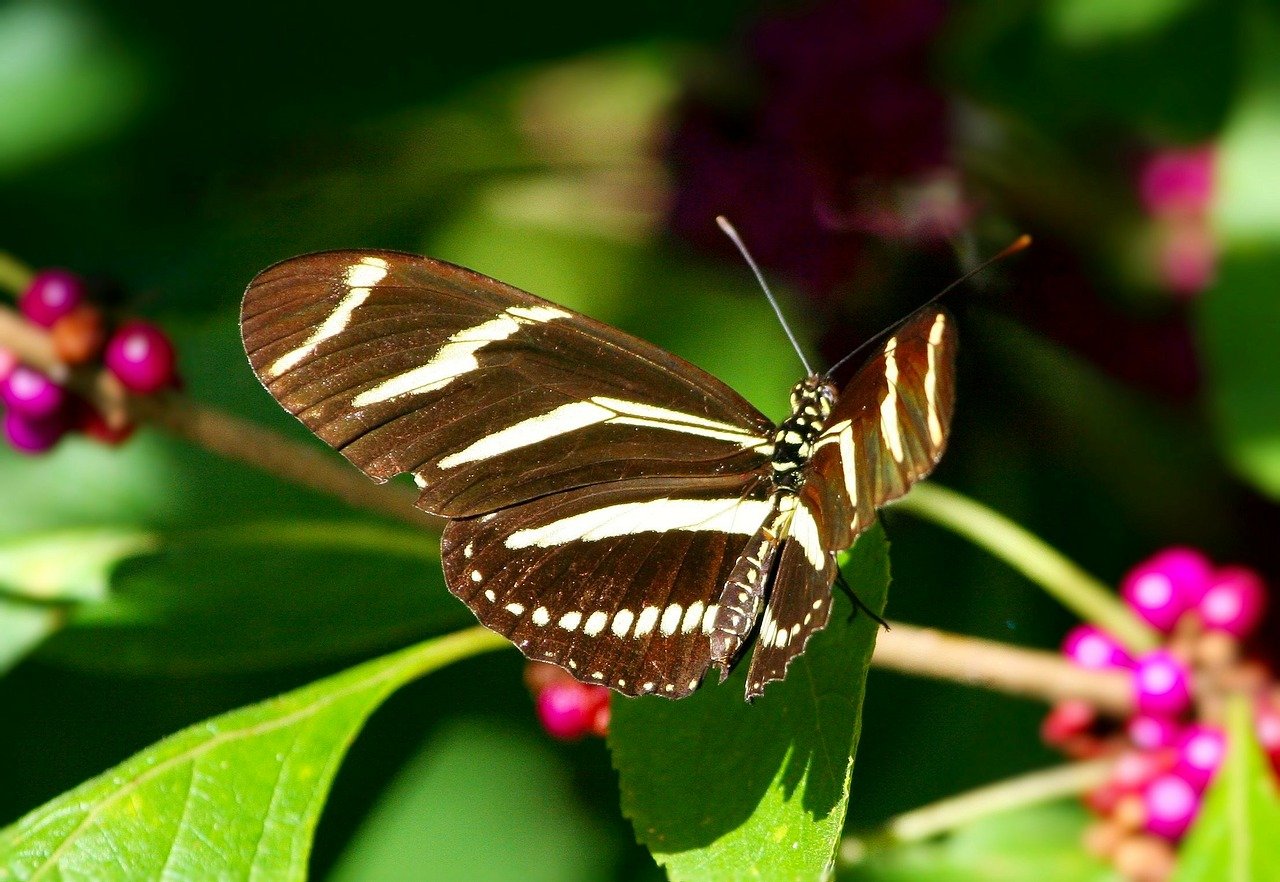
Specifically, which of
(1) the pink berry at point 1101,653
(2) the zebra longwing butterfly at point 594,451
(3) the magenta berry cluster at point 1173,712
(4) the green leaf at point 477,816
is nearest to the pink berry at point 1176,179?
(3) the magenta berry cluster at point 1173,712

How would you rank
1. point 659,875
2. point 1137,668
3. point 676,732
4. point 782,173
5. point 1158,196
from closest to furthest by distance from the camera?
→ point 676,732
point 1137,668
point 659,875
point 782,173
point 1158,196

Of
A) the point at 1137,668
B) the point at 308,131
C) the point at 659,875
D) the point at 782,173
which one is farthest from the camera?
the point at 308,131

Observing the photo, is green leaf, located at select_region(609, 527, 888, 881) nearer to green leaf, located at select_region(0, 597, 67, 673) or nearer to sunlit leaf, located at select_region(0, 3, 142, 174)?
green leaf, located at select_region(0, 597, 67, 673)

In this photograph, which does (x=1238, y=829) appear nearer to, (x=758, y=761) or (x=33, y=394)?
(x=758, y=761)

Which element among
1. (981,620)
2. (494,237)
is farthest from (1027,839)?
(494,237)

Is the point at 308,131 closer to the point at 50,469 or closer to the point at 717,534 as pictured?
the point at 50,469

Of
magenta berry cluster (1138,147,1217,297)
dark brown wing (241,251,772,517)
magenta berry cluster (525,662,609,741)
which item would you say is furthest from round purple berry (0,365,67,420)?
magenta berry cluster (1138,147,1217,297)

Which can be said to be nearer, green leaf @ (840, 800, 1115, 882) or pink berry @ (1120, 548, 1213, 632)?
pink berry @ (1120, 548, 1213, 632)
